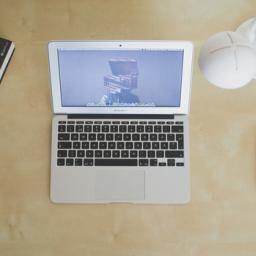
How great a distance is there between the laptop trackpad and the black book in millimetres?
324

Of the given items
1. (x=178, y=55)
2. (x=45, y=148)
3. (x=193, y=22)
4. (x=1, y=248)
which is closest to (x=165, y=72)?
(x=178, y=55)

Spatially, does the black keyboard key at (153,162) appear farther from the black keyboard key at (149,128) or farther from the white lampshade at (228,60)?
the white lampshade at (228,60)

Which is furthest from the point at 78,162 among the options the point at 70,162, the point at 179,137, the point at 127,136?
the point at 179,137

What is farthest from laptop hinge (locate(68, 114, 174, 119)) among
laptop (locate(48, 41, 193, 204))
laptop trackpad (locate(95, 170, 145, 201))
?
laptop trackpad (locate(95, 170, 145, 201))

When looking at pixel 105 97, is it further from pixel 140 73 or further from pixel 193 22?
pixel 193 22

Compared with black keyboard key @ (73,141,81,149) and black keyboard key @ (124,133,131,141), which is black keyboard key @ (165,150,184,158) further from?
black keyboard key @ (73,141,81,149)

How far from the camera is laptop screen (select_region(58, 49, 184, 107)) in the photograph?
2.68 feet

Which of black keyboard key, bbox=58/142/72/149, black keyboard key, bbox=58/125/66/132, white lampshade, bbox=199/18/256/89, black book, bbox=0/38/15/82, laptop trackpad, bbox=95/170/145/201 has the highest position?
black book, bbox=0/38/15/82

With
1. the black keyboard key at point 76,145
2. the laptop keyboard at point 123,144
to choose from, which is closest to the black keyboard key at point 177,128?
the laptop keyboard at point 123,144

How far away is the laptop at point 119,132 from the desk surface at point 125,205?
0.03 meters

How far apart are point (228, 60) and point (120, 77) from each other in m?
0.26

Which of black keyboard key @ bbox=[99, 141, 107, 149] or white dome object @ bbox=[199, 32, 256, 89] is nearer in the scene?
white dome object @ bbox=[199, 32, 256, 89]

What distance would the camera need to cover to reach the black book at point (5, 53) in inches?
35.4

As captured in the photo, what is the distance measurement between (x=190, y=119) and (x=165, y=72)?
0.42 ft
